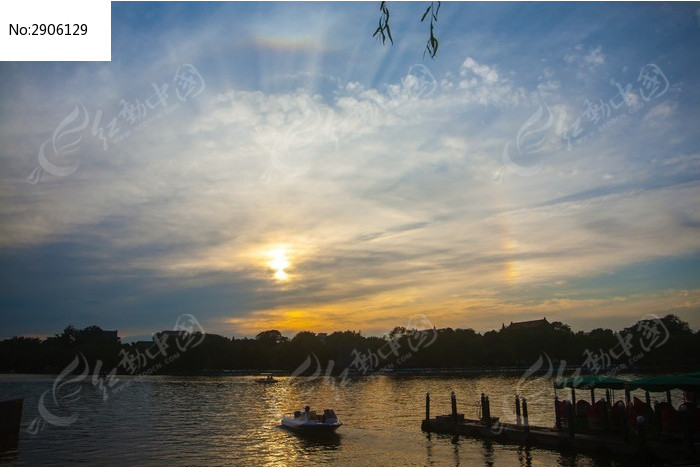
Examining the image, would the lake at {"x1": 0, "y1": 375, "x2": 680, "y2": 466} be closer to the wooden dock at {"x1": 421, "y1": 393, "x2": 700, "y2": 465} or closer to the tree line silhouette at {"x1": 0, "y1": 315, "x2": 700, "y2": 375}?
the wooden dock at {"x1": 421, "y1": 393, "x2": 700, "y2": 465}

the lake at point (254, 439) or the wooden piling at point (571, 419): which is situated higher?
the wooden piling at point (571, 419)

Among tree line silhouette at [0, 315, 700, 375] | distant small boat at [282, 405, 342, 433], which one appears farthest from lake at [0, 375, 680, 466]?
tree line silhouette at [0, 315, 700, 375]

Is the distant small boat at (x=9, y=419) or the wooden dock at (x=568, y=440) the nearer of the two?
the wooden dock at (x=568, y=440)

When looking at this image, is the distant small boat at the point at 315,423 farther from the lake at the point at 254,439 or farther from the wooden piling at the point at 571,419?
the wooden piling at the point at 571,419

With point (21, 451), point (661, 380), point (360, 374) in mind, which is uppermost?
point (661, 380)

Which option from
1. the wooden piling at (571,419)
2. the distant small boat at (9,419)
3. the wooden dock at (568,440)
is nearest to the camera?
the wooden dock at (568,440)

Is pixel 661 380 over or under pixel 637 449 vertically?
over

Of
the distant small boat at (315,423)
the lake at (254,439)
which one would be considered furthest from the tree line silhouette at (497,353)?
the distant small boat at (315,423)

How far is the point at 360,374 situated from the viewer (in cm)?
19025

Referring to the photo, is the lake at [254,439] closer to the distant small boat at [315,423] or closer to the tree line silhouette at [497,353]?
the distant small boat at [315,423]

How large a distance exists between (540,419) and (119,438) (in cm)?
4153

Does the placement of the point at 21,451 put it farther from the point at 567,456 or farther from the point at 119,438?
the point at 567,456

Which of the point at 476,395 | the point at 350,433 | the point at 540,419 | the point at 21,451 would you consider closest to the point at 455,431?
the point at 350,433

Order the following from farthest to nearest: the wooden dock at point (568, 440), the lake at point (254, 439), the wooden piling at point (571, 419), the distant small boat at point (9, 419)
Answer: the distant small boat at point (9, 419) → the lake at point (254, 439) → the wooden piling at point (571, 419) → the wooden dock at point (568, 440)
